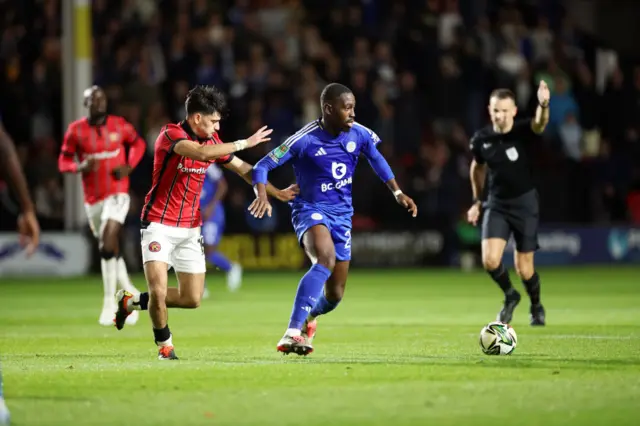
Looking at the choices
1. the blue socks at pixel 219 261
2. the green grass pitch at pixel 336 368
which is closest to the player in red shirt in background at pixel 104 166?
the green grass pitch at pixel 336 368

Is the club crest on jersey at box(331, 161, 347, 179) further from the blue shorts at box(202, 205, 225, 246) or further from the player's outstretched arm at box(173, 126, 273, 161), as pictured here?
the blue shorts at box(202, 205, 225, 246)

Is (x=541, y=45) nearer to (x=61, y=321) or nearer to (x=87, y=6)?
(x=87, y=6)

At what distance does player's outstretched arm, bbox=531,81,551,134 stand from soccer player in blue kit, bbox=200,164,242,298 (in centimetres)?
785

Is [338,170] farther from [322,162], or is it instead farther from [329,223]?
[329,223]

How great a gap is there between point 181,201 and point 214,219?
10.3 metres

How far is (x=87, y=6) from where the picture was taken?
2503 centimetres

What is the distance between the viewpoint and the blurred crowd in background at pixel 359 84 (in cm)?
2573

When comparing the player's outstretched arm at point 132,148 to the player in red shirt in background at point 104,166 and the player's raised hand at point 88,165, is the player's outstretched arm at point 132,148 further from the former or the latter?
the player's raised hand at point 88,165

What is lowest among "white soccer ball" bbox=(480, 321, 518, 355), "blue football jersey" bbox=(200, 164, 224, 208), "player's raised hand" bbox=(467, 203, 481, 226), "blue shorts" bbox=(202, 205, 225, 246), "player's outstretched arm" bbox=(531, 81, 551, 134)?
"blue shorts" bbox=(202, 205, 225, 246)

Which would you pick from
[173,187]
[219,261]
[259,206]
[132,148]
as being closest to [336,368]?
[259,206]

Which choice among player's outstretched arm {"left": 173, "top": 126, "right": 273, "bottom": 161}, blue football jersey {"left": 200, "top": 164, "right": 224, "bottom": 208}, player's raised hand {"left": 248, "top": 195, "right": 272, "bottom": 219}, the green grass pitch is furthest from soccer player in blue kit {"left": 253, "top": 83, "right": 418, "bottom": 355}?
Answer: blue football jersey {"left": 200, "top": 164, "right": 224, "bottom": 208}

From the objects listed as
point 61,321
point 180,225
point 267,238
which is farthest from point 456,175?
point 180,225

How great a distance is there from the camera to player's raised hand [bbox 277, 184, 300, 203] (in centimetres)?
1066

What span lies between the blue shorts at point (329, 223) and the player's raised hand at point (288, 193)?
0.67 feet
